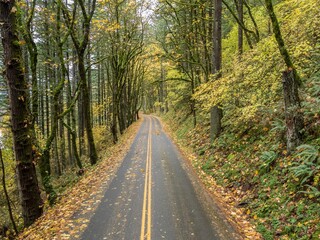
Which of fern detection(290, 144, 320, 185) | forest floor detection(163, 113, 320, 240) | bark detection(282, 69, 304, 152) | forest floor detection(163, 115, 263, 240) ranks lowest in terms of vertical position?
forest floor detection(163, 115, 263, 240)

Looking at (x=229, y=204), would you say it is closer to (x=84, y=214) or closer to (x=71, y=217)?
(x=84, y=214)

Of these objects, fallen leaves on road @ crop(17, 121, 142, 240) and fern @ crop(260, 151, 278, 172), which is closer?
fallen leaves on road @ crop(17, 121, 142, 240)

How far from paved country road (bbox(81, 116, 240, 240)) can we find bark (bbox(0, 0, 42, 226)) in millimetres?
2284

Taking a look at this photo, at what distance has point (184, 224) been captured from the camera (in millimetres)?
6430

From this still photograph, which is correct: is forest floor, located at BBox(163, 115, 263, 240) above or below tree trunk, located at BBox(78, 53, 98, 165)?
below

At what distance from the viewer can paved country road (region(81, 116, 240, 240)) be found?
19.9 feet

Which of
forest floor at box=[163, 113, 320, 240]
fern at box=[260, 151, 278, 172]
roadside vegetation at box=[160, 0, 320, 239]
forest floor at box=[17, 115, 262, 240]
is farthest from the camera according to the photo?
fern at box=[260, 151, 278, 172]

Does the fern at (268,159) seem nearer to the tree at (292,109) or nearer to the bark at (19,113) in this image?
the tree at (292,109)

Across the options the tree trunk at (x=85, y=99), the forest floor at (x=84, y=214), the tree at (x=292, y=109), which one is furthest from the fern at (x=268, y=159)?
the tree trunk at (x=85, y=99)

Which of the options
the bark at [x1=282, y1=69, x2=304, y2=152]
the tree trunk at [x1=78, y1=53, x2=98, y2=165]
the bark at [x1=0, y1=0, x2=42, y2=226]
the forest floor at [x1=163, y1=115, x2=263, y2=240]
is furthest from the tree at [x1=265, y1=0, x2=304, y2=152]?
the tree trunk at [x1=78, y1=53, x2=98, y2=165]

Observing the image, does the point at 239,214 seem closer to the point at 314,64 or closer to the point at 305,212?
the point at 305,212

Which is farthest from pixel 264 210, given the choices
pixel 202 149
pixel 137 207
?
pixel 202 149

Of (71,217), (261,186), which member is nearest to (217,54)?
(261,186)

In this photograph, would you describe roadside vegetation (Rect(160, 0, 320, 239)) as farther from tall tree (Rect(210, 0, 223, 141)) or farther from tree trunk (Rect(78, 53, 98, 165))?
tree trunk (Rect(78, 53, 98, 165))
